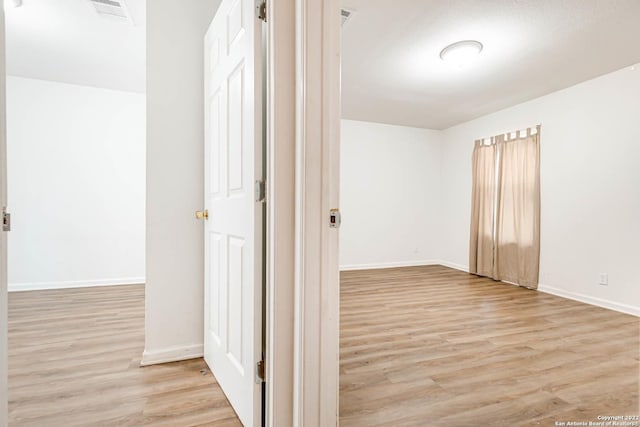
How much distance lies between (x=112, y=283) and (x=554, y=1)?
202 inches

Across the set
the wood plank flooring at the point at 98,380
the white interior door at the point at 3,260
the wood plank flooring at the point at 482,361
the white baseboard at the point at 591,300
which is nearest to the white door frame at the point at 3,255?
the white interior door at the point at 3,260

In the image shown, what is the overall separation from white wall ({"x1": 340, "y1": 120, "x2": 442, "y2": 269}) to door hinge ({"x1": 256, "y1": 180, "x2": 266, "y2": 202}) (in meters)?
3.95

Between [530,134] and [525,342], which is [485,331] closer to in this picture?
[525,342]

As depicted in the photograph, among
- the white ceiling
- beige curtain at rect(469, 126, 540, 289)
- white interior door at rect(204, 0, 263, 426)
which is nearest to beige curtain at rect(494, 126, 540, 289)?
beige curtain at rect(469, 126, 540, 289)

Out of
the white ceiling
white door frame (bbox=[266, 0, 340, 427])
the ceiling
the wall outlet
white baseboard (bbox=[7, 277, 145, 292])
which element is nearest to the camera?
white door frame (bbox=[266, 0, 340, 427])

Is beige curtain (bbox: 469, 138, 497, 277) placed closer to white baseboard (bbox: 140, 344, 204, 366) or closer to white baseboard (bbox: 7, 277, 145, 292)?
white baseboard (bbox: 140, 344, 204, 366)

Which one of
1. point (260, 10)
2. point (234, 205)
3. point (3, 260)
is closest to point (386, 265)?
point (234, 205)

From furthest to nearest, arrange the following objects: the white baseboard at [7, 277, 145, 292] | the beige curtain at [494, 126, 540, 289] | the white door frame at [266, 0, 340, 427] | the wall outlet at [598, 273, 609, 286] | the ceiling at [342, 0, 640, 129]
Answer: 1. the beige curtain at [494, 126, 540, 289]
2. the white baseboard at [7, 277, 145, 292]
3. the wall outlet at [598, 273, 609, 286]
4. the ceiling at [342, 0, 640, 129]
5. the white door frame at [266, 0, 340, 427]

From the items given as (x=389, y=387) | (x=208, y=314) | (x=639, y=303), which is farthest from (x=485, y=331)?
(x=208, y=314)

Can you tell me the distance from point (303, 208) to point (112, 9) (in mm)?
2496

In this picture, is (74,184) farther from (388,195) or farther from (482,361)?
(482,361)

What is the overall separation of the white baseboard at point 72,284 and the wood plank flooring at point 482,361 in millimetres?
2782

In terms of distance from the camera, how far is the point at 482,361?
2035 millimetres

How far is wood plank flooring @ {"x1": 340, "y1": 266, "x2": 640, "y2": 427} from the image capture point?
1528 millimetres
